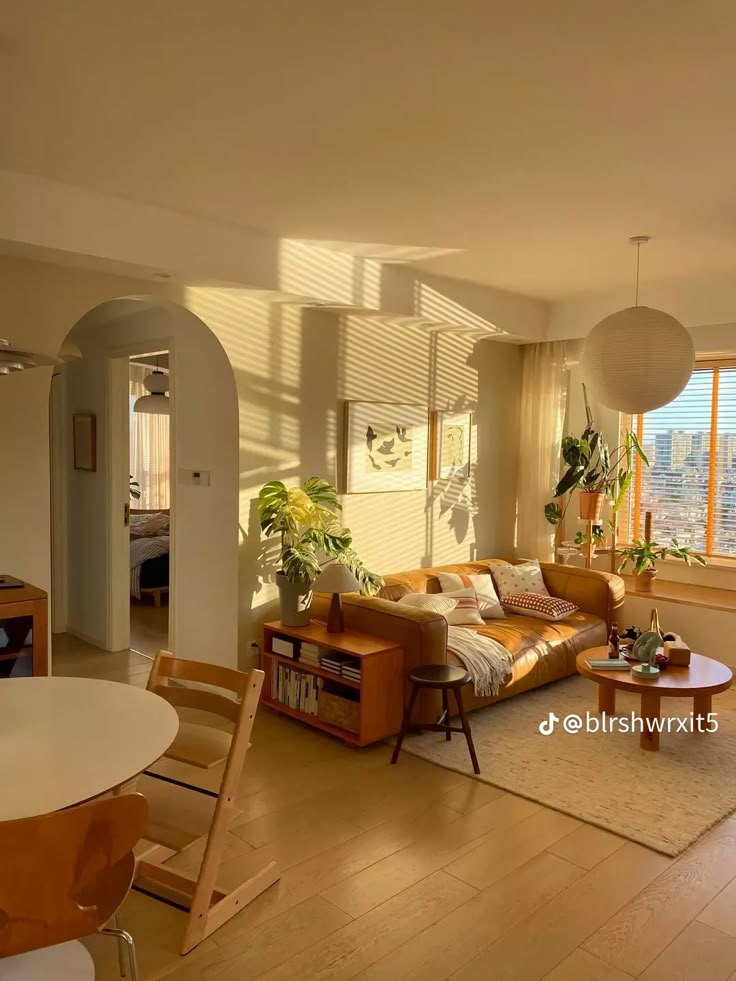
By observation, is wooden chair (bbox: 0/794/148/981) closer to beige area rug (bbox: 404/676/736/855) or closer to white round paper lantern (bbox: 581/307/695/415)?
beige area rug (bbox: 404/676/736/855)

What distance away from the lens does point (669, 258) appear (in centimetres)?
475

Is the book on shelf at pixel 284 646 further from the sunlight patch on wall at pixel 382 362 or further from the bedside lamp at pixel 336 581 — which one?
the sunlight patch on wall at pixel 382 362

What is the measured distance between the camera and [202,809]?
263cm

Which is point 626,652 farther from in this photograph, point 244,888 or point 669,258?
point 244,888

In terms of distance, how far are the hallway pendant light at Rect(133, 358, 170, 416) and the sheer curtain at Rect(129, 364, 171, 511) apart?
145cm

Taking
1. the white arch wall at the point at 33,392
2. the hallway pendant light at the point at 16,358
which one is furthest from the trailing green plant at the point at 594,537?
the hallway pendant light at the point at 16,358

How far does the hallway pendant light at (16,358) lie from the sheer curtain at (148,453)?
7313 millimetres

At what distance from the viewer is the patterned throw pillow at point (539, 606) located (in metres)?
5.38

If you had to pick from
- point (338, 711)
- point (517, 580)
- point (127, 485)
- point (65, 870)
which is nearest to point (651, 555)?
point (517, 580)

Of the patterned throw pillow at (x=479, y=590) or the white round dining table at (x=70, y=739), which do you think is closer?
the white round dining table at (x=70, y=739)

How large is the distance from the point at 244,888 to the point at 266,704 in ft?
6.41

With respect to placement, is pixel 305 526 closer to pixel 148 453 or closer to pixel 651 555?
pixel 651 555

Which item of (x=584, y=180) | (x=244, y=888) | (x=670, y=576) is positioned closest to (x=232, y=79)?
(x=584, y=180)

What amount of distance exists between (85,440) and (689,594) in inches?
180
